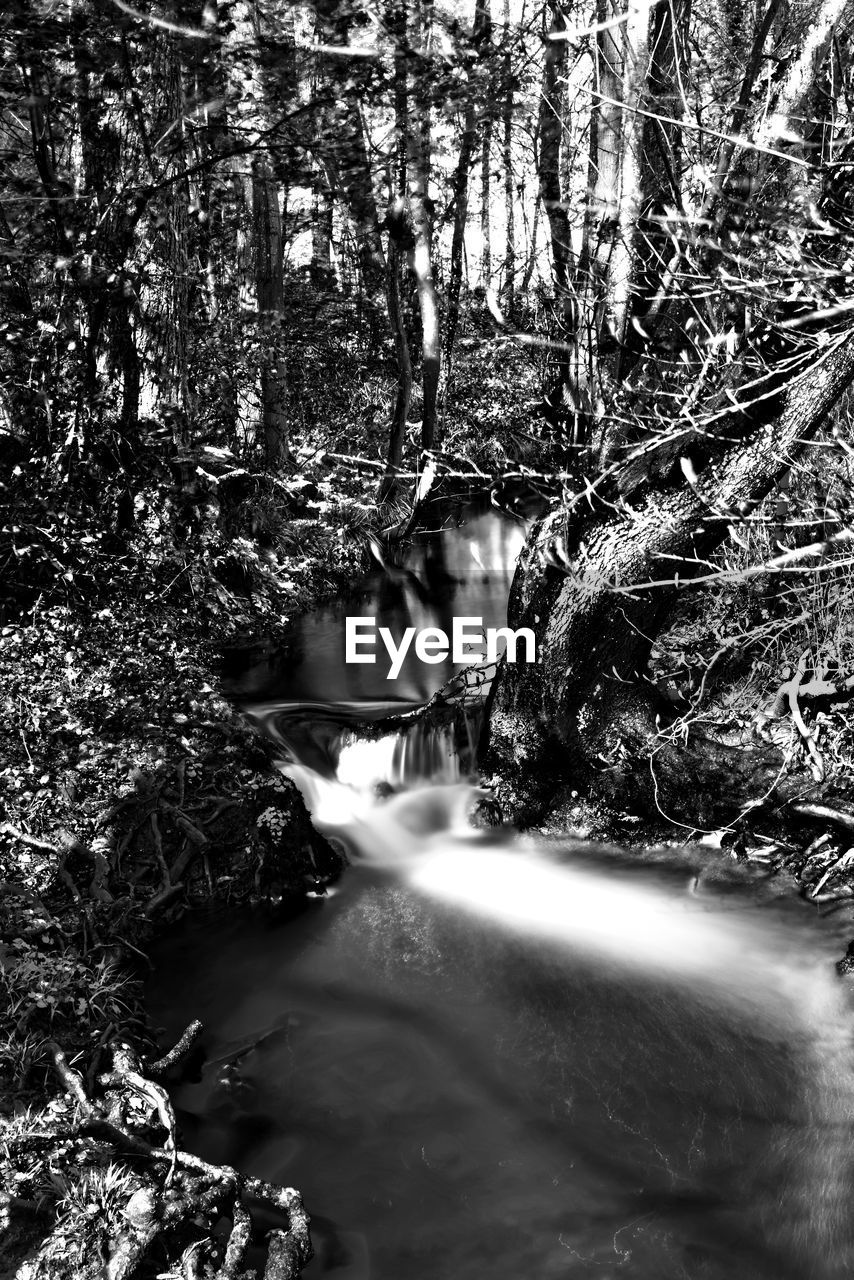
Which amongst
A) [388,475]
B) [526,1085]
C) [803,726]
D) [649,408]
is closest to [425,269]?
[388,475]

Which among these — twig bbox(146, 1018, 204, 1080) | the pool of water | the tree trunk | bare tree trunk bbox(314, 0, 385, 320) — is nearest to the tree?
the tree trunk

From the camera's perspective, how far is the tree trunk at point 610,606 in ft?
18.7

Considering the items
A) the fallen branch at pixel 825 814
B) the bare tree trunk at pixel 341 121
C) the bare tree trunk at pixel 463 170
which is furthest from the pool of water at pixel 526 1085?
the bare tree trunk at pixel 463 170

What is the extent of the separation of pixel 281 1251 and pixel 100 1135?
2.70 feet

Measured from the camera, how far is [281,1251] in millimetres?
3338

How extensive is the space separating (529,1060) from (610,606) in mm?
2999

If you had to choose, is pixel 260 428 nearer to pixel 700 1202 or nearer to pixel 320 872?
pixel 320 872

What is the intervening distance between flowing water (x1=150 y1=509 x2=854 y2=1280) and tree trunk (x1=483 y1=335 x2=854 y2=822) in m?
0.57

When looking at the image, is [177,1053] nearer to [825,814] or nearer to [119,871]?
[119,871]

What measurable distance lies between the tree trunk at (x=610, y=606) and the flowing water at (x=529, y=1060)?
0.57m

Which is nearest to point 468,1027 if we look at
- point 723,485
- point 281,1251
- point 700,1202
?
point 700,1202

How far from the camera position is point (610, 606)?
254 inches

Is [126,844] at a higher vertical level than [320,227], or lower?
lower

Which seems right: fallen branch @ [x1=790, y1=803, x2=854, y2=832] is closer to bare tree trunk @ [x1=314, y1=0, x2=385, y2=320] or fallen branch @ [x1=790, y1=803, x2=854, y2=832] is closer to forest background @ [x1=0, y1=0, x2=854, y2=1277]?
forest background @ [x1=0, y1=0, x2=854, y2=1277]
